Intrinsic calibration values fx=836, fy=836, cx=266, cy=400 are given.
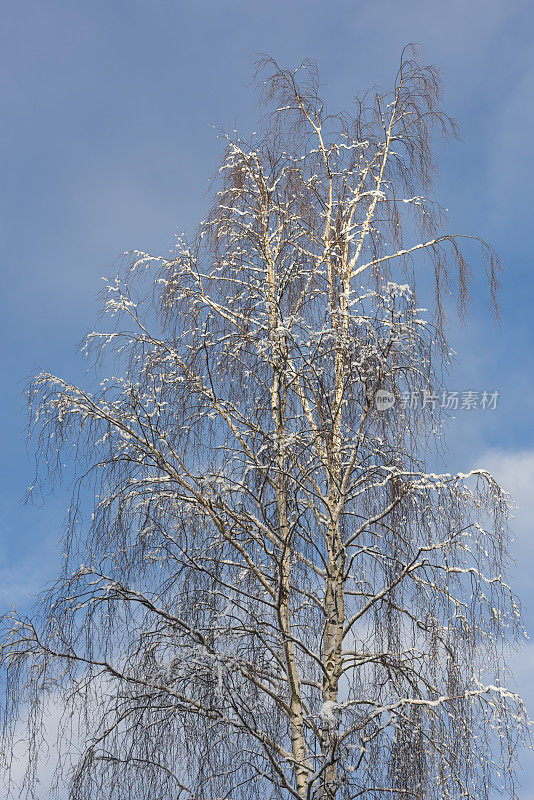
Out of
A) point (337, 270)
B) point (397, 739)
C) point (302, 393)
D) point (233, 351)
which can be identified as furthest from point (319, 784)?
point (337, 270)

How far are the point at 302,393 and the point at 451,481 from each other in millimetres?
1459

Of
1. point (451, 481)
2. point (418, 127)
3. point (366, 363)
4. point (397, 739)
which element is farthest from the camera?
point (418, 127)

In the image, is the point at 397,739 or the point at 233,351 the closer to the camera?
the point at 397,739

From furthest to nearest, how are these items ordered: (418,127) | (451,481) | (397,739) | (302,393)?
1. (418,127)
2. (302,393)
3. (451,481)
4. (397,739)

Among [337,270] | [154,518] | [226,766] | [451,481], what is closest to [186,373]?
[154,518]

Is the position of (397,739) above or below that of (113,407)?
below

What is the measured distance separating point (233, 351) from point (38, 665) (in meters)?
2.74

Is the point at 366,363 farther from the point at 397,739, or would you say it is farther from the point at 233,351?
the point at 397,739

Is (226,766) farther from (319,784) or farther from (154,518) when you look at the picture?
(154,518)

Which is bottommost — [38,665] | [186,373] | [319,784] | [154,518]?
[319,784]

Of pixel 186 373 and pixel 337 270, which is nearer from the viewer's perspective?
pixel 186 373

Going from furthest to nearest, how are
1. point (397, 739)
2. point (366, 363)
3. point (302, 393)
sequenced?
point (302, 393) → point (366, 363) → point (397, 739)

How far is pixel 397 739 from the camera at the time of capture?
5.21m

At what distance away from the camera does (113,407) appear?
605cm
